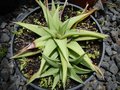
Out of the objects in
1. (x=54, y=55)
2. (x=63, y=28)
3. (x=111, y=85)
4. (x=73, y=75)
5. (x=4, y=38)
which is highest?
(x=4, y=38)

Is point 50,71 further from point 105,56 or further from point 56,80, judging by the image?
point 105,56

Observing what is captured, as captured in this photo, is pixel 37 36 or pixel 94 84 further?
pixel 94 84

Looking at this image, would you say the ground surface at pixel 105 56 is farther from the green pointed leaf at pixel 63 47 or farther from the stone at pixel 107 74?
the green pointed leaf at pixel 63 47

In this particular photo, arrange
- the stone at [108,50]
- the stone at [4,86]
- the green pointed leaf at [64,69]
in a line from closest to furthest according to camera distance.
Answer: the green pointed leaf at [64,69] → the stone at [4,86] → the stone at [108,50]

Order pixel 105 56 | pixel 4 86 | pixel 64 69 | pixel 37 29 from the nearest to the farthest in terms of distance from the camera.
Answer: pixel 64 69, pixel 37 29, pixel 4 86, pixel 105 56

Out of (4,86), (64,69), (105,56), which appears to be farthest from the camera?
(105,56)

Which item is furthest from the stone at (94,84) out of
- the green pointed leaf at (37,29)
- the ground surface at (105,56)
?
the green pointed leaf at (37,29)

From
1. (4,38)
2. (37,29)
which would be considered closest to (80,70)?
(37,29)

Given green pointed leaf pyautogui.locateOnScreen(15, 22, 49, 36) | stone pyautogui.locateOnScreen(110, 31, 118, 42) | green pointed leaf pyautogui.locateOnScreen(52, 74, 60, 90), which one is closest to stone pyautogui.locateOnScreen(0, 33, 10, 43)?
green pointed leaf pyautogui.locateOnScreen(15, 22, 49, 36)

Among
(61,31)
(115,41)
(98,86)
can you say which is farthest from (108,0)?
(61,31)
